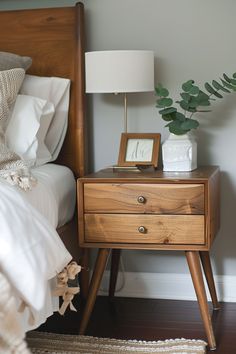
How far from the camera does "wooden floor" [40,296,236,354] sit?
2465mm

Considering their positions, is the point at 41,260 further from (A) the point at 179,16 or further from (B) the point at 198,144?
(A) the point at 179,16

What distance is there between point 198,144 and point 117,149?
14.6 inches

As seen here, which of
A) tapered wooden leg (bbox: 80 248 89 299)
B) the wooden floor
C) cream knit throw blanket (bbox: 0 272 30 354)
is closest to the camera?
cream knit throw blanket (bbox: 0 272 30 354)

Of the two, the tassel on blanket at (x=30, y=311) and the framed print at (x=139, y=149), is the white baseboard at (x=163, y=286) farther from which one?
the tassel on blanket at (x=30, y=311)

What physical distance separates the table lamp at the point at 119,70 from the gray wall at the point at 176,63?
0.84ft

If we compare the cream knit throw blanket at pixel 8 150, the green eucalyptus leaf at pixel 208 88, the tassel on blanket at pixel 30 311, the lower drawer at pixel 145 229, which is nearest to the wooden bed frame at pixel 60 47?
the cream knit throw blanket at pixel 8 150

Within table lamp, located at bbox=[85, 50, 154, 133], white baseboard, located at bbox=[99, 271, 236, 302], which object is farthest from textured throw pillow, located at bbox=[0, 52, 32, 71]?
white baseboard, located at bbox=[99, 271, 236, 302]

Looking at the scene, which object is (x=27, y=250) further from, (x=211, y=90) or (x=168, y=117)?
(x=211, y=90)

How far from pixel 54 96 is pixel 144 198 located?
0.69 metres

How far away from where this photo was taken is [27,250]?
70.2 inches

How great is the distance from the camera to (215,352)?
2.31 m

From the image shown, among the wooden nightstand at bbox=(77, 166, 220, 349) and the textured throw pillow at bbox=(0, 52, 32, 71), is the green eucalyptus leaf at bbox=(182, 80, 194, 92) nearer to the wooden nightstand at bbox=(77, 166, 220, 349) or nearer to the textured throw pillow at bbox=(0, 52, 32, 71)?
the wooden nightstand at bbox=(77, 166, 220, 349)

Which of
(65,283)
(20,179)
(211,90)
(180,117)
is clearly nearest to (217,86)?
(211,90)

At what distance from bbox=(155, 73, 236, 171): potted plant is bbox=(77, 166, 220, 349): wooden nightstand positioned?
0.10 m
